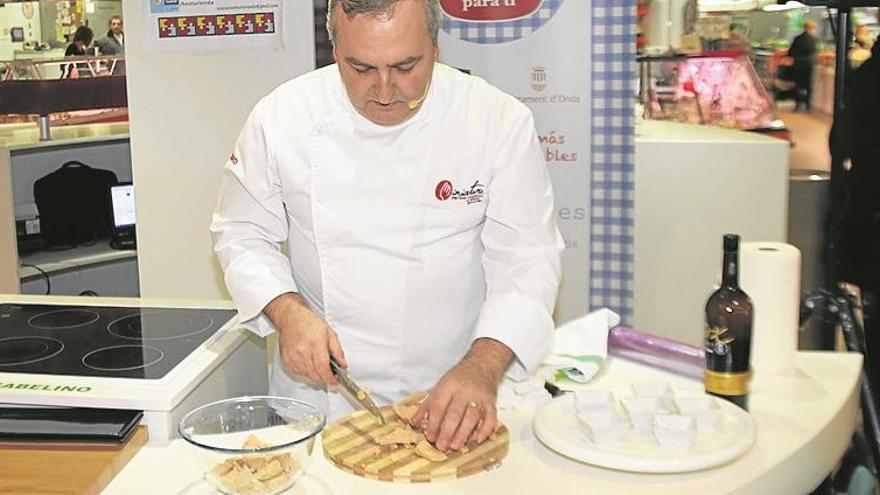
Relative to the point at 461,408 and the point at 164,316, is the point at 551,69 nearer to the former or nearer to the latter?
the point at 164,316

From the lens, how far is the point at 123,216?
4512 millimetres

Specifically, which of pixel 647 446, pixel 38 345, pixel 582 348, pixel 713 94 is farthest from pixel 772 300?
pixel 713 94

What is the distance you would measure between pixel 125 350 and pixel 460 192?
2.22 feet

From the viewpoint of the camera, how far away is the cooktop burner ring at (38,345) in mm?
1749

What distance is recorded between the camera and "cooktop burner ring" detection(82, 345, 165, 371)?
1698 millimetres

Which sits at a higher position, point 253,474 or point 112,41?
point 112,41

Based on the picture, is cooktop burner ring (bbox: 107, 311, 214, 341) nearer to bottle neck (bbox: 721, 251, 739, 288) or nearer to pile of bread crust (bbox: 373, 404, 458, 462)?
pile of bread crust (bbox: 373, 404, 458, 462)

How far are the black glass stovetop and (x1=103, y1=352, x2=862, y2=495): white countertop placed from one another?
0.25m

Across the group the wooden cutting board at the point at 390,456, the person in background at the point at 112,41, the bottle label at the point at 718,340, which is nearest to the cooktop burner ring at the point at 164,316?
the wooden cutting board at the point at 390,456

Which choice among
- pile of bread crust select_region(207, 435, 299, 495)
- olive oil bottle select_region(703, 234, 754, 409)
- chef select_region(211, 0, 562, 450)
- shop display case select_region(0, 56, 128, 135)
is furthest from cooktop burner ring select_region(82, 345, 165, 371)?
shop display case select_region(0, 56, 128, 135)

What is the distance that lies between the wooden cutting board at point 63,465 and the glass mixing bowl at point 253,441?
14 centimetres

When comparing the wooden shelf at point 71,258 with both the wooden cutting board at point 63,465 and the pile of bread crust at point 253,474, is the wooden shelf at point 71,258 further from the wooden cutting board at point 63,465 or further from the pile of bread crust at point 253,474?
the pile of bread crust at point 253,474

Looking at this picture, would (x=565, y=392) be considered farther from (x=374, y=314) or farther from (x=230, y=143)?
(x=230, y=143)

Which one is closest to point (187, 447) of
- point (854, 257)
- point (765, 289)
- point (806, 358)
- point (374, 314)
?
point (374, 314)
